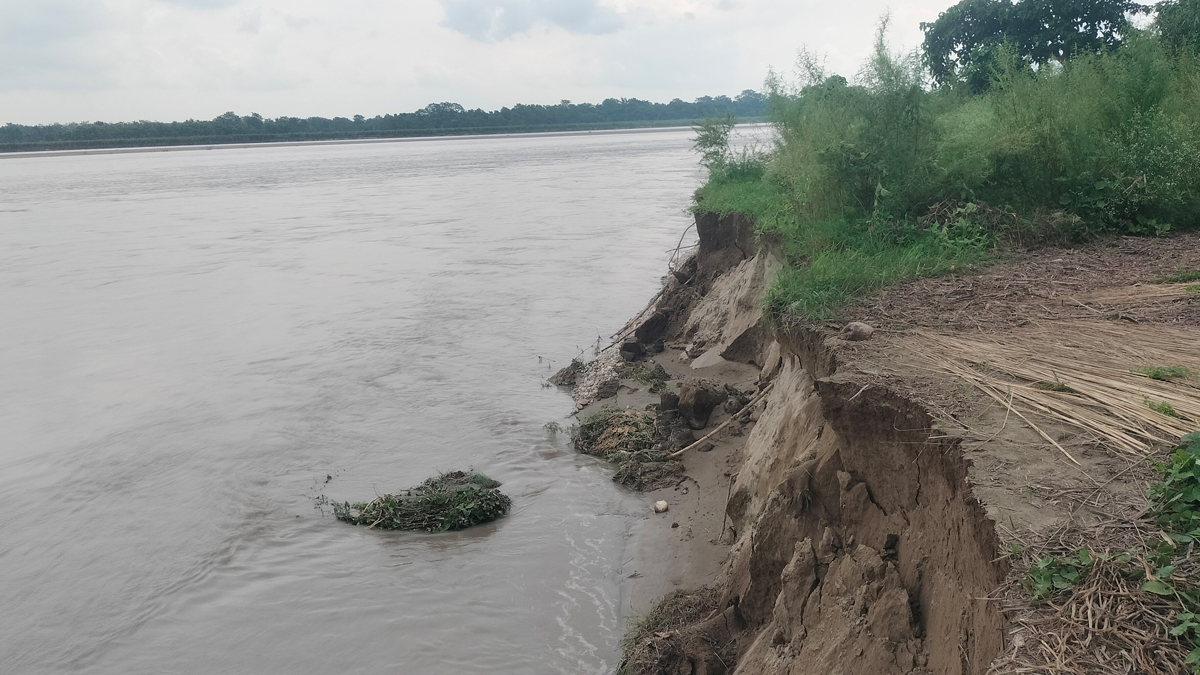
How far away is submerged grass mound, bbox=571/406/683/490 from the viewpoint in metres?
8.66

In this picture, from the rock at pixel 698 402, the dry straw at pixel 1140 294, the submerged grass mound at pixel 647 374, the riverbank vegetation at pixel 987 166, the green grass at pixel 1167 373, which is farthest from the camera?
the submerged grass mound at pixel 647 374

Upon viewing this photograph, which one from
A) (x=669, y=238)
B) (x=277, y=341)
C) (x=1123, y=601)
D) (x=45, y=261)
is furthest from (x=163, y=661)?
(x=45, y=261)

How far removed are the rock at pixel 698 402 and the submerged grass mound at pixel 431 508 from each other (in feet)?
7.13

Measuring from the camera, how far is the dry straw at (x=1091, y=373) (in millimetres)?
3881

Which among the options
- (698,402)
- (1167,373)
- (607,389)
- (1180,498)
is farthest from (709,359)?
(1180,498)

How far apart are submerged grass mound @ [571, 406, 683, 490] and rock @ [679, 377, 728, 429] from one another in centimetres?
48

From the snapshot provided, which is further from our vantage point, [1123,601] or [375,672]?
[375,672]

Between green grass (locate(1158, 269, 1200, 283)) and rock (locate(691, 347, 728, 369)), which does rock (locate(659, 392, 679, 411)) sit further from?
green grass (locate(1158, 269, 1200, 283))

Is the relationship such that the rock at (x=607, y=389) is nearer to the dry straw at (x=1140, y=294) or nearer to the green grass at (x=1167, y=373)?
the dry straw at (x=1140, y=294)

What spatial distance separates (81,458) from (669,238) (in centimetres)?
1916

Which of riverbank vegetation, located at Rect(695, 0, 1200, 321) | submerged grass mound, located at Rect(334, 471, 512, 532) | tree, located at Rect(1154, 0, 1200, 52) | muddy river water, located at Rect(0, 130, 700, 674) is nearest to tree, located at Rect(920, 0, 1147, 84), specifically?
tree, located at Rect(1154, 0, 1200, 52)

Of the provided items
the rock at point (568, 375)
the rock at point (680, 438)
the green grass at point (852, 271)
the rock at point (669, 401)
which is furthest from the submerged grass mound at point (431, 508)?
the rock at point (568, 375)

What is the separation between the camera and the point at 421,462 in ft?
33.5

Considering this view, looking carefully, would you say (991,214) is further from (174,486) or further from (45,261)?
(45,261)
